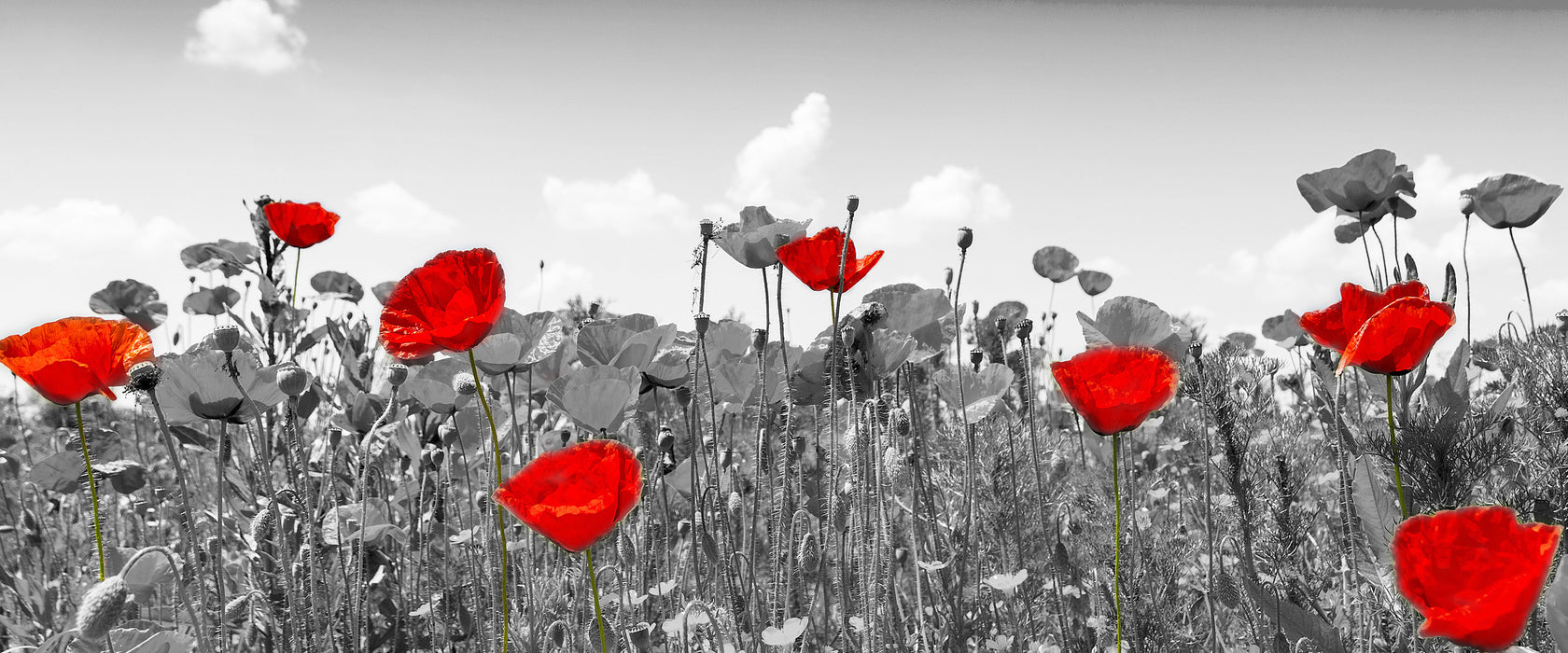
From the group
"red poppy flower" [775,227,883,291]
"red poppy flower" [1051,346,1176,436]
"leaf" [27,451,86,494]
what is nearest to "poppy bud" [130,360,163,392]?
"red poppy flower" [775,227,883,291]

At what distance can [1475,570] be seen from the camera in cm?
79

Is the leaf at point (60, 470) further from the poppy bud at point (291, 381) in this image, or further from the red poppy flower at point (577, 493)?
the red poppy flower at point (577, 493)

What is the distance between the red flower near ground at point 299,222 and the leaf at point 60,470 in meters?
0.70

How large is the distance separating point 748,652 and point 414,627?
113 cm

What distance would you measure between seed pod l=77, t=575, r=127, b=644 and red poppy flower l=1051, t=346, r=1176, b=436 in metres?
1.04

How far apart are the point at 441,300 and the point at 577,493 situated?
44cm

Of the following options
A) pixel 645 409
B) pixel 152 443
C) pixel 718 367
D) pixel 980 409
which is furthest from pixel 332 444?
pixel 152 443

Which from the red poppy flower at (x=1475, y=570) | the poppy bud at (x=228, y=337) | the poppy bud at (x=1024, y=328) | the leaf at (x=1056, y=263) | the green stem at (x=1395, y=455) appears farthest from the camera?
the leaf at (x=1056, y=263)

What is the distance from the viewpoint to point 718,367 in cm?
181

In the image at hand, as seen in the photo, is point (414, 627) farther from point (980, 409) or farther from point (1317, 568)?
point (1317, 568)

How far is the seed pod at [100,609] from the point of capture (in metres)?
0.97

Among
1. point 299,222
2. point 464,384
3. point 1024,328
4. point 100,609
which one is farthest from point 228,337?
point 1024,328

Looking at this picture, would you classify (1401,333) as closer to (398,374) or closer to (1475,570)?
(1475,570)

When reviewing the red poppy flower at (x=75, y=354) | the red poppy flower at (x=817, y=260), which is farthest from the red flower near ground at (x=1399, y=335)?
the red poppy flower at (x=75, y=354)
